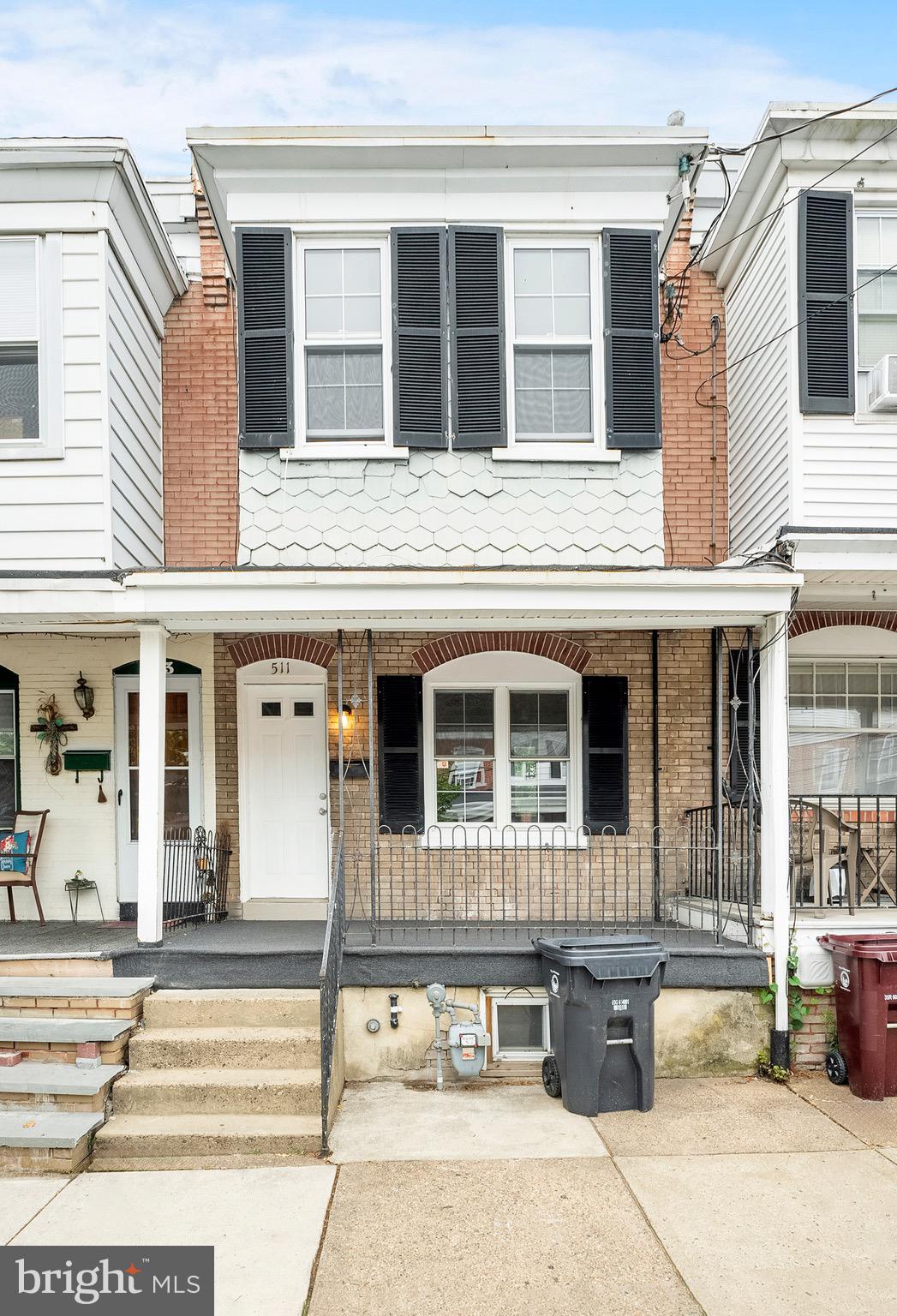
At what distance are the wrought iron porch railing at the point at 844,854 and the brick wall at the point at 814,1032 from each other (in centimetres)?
69

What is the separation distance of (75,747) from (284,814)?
1.89 meters

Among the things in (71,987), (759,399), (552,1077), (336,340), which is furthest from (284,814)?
(759,399)

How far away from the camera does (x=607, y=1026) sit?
17.9ft

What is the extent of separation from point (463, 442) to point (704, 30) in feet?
24.7

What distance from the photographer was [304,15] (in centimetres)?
1136

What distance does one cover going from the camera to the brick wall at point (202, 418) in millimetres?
7895

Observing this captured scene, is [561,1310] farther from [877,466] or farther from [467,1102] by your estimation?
[877,466]

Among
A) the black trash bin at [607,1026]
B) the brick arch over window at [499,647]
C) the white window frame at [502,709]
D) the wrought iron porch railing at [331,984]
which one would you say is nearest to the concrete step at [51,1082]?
the wrought iron porch railing at [331,984]

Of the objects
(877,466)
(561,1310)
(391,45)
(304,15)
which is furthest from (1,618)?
(304,15)

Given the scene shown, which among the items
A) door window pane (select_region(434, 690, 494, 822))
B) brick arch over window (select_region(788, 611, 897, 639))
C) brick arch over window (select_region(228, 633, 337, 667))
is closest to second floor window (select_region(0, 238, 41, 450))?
brick arch over window (select_region(228, 633, 337, 667))

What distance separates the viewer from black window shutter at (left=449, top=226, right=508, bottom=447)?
7094 mm

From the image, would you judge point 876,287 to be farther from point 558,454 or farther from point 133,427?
point 133,427

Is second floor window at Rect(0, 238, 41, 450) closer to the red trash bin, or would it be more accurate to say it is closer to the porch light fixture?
the porch light fixture

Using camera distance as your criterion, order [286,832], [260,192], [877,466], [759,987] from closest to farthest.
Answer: [759,987] → [877,466] → [260,192] → [286,832]
